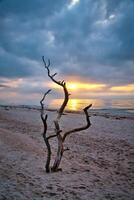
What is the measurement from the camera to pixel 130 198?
755 cm

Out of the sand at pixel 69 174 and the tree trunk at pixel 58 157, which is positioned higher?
the tree trunk at pixel 58 157

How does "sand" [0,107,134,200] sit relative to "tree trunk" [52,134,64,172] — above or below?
below

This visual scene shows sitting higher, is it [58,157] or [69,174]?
[58,157]

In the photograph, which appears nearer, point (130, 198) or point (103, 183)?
point (130, 198)

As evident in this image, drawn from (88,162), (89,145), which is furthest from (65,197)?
(89,145)

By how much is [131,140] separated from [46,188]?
37.2 ft

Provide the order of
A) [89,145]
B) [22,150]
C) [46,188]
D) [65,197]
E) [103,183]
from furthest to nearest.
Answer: [89,145], [22,150], [103,183], [46,188], [65,197]

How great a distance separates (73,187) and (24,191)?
160 centimetres

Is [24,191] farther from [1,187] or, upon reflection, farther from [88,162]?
[88,162]

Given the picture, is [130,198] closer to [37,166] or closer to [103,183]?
[103,183]

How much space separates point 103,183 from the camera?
8656mm

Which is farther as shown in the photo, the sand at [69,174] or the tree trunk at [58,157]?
the tree trunk at [58,157]

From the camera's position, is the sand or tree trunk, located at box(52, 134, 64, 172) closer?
the sand

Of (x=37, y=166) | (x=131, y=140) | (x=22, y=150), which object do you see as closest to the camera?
(x=37, y=166)
